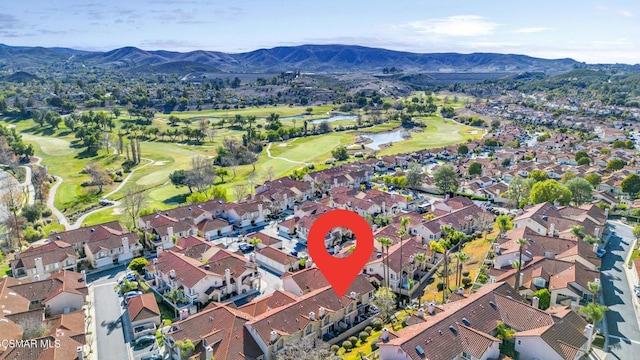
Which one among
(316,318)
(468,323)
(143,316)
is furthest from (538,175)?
(143,316)

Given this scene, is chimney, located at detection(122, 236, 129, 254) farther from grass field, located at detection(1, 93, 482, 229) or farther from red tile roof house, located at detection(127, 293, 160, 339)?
grass field, located at detection(1, 93, 482, 229)

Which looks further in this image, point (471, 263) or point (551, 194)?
point (551, 194)

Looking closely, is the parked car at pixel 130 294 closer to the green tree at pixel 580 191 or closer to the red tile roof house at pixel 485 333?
the red tile roof house at pixel 485 333

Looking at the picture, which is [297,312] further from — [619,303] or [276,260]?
[619,303]

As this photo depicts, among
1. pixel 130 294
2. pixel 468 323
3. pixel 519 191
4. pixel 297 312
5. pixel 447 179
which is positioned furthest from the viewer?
pixel 447 179

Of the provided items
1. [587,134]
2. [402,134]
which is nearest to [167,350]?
[402,134]

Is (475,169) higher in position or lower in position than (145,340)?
higher

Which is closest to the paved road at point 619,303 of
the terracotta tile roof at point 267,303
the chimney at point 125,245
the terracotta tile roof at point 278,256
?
the terracotta tile roof at point 267,303
